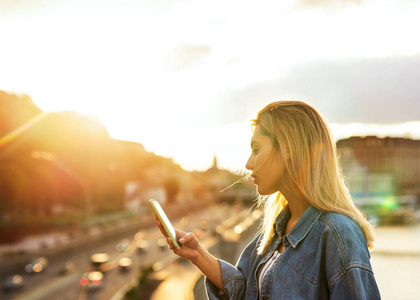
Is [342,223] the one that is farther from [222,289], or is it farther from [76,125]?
[76,125]

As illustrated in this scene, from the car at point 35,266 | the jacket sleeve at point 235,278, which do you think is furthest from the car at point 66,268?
the jacket sleeve at point 235,278

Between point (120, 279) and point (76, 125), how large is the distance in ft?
99.8

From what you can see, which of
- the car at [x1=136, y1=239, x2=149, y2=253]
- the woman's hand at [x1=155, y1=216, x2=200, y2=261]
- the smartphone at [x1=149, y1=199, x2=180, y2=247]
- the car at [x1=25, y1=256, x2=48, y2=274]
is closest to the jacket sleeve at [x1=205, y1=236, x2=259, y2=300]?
the woman's hand at [x1=155, y1=216, x2=200, y2=261]

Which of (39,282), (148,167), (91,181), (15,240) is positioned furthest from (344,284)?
(148,167)

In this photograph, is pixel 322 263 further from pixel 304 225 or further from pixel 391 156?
pixel 391 156

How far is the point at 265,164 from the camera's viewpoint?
84.0 inches

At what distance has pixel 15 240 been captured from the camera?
41.7m

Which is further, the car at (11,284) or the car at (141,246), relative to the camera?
the car at (141,246)

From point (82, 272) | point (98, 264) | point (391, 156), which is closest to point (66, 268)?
point (82, 272)

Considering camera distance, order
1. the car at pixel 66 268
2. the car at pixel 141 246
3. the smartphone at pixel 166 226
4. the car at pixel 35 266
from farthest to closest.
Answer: the car at pixel 141 246 < the car at pixel 66 268 < the car at pixel 35 266 < the smartphone at pixel 166 226

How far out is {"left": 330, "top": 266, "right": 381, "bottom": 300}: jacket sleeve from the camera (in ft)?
5.60

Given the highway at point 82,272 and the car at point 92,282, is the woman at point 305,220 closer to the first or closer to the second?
the highway at point 82,272

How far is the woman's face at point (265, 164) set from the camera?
2.11m

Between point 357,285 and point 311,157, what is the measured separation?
0.53 metres
